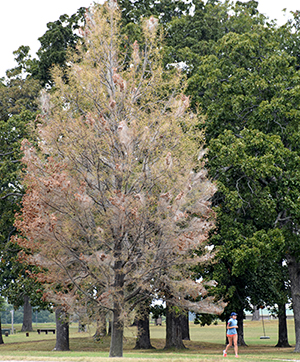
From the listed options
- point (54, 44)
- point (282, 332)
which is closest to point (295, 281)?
point (282, 332)

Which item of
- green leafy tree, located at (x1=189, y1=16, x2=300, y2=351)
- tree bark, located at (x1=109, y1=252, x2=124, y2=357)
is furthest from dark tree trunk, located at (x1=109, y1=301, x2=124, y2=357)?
green leafy tree, located at (x1=189, y1=16, x2=300, y2=351)

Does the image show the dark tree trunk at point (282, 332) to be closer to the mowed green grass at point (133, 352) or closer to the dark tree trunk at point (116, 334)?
the mowed green grass at point (133, 352)

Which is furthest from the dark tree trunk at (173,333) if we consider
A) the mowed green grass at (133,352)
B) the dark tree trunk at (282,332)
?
→ the dark tree trunk at (282,332)

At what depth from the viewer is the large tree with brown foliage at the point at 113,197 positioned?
13750 millimetres

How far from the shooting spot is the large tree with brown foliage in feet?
45.1

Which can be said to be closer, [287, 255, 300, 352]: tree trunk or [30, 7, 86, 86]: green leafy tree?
[287, 255, 300, 352]: tree trunk

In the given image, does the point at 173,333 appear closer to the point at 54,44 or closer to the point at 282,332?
the point at 282,332

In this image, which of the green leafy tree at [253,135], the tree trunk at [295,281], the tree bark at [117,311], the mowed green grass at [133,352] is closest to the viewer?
the mowed green grass at [133,352]

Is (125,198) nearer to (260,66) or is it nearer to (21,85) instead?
(260,66)

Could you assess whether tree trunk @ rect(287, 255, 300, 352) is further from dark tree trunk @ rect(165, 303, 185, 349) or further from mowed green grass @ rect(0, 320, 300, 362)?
dark tree trunk @ rect(165, 303, 185, 349)

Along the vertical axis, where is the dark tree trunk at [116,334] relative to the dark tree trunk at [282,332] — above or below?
above

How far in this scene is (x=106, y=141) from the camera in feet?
48.3

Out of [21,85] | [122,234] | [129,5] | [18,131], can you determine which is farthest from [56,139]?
[129,5]

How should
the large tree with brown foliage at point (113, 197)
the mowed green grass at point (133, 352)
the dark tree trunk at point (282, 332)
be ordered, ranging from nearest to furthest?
the mowed green grass at point (133, 352)
the large tree with brown foliage at point (113, 197)
the dark tree trunk at point (282, 332)
